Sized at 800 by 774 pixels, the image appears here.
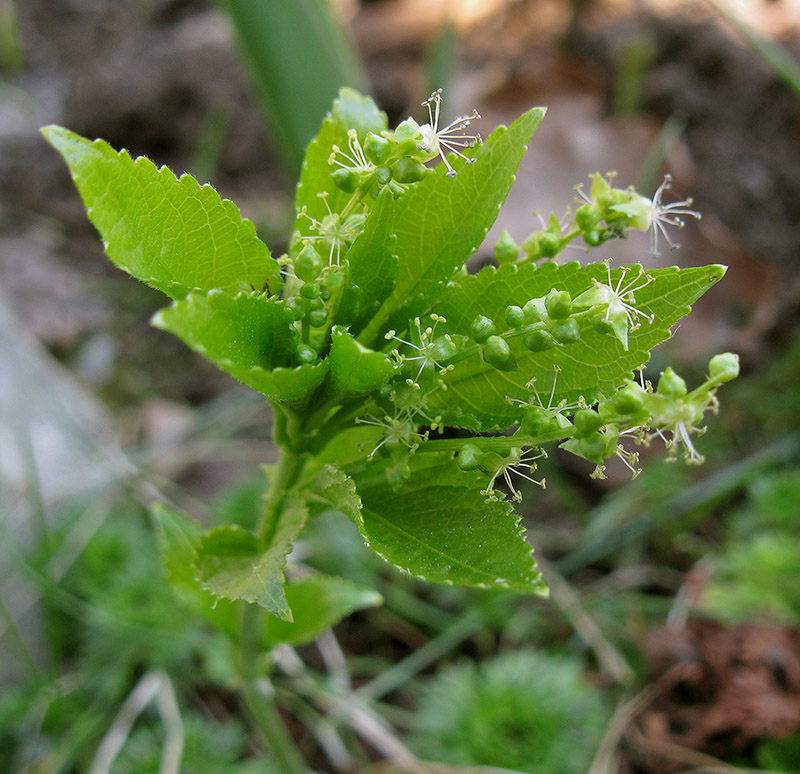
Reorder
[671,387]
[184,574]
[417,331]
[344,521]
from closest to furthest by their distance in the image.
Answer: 1. [671,387]
2. [417,331]
3. [184,574]
4. [344,521]

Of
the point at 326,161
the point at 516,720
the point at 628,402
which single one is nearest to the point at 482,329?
the point at 628,402

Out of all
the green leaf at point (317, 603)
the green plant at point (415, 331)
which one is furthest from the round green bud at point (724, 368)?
the green leaf at point (317, 603)

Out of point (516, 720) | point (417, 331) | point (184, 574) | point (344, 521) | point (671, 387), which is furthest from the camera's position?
point (344, 521)

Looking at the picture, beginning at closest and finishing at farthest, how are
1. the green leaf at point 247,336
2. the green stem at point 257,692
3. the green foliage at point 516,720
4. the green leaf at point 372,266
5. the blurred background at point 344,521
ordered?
the green leaf at point 247,336, the green leaf at point 372,266, the green stem at point 257,692, the green foliage at point 516,720, the blurred background at point 344,521

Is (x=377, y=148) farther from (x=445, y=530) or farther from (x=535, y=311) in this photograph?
(x=445, y=530)

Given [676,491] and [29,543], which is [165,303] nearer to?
[29,543]

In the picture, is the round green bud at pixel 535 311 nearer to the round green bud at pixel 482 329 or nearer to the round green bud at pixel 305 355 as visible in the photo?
the round green bud at pixel 482 329

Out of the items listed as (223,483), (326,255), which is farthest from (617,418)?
(223,483)
